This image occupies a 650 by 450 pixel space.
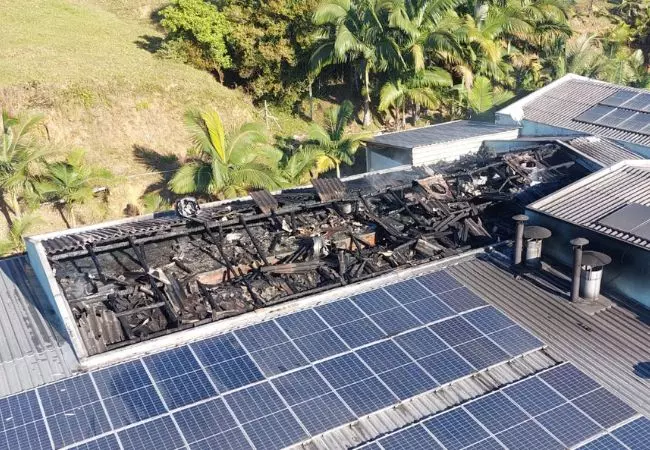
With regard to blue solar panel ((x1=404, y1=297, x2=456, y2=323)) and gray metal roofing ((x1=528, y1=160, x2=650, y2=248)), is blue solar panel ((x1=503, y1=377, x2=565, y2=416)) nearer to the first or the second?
blue solar panel ((x1=404, y1=297, x2=456, y2=323))

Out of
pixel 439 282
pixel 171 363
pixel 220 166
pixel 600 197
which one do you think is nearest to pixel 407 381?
pixel 439 282

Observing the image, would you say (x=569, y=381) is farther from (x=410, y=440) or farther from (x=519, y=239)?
(x=519, y=239)

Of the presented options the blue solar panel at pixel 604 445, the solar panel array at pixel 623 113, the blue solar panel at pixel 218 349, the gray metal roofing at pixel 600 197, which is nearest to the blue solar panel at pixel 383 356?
the blue solar panel at pixel 218 349

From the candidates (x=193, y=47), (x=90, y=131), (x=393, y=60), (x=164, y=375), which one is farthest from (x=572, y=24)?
(x=164, y=375)

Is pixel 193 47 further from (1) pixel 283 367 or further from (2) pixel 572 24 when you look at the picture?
(2) pixel 572 24

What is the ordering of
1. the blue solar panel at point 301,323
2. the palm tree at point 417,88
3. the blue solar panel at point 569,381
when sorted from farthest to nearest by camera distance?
the palm tree at point 417,88, the blue solar panel at point 301,323, the blue solar panel at point 569,381

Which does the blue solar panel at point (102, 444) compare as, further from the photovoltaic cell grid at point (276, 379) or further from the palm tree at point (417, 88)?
the palm tree at point (417, 88)

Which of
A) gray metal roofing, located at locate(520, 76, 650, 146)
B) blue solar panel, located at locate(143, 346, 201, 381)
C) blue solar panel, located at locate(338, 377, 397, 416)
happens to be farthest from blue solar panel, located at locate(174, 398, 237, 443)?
gray metal roofing, located at locate(520, 76, 650, 146)
